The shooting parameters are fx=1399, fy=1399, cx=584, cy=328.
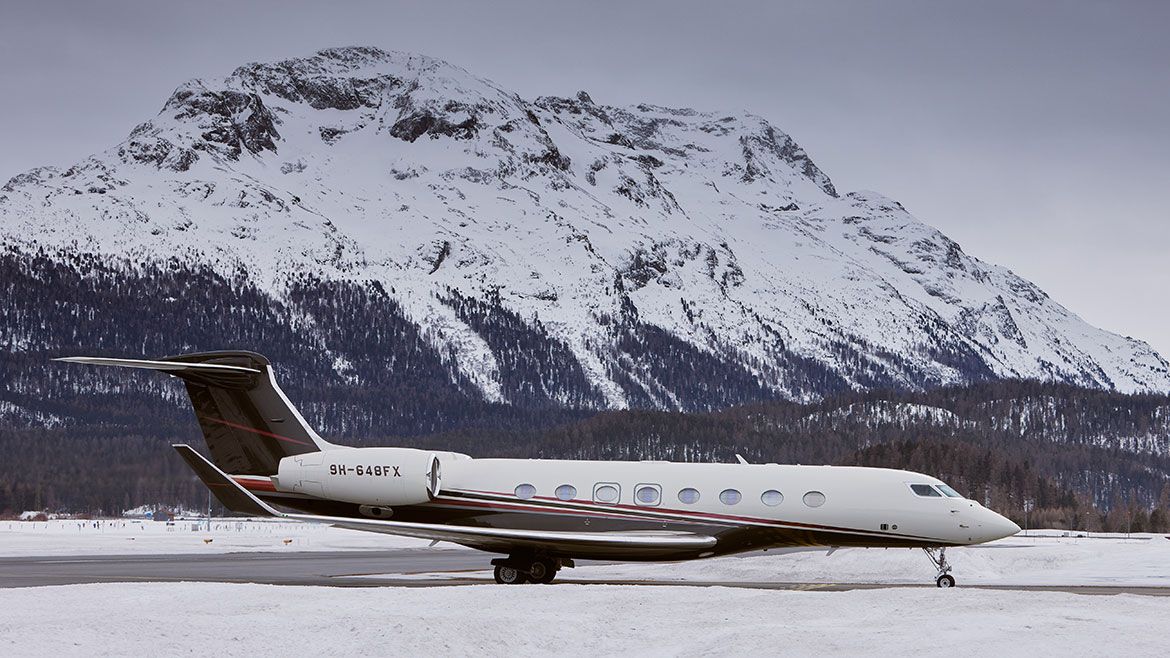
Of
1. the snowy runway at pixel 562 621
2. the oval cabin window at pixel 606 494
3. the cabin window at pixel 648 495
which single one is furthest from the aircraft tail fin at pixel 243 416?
the snowy runway at pixel 562 621

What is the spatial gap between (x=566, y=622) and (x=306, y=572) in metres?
20.8

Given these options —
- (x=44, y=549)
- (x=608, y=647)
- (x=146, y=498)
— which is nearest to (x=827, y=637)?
(x=608, y=647)

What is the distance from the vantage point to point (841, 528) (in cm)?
3406

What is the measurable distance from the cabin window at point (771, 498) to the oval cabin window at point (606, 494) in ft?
11.6

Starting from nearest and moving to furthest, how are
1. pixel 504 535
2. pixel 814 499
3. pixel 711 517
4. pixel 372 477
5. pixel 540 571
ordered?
pixel 504 535, pixel 711 517, pixel 814 499, pixel 540 571, pixel 372 477

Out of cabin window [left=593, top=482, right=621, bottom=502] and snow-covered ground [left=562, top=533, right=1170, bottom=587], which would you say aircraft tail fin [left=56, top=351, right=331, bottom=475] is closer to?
cabin window [left=593, top=482, right=621, bottom=502]

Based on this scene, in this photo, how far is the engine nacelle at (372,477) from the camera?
3456cm

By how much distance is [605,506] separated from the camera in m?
34.0

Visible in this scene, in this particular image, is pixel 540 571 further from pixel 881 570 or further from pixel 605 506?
pixel 881 570

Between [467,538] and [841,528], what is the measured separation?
9081 millimetres

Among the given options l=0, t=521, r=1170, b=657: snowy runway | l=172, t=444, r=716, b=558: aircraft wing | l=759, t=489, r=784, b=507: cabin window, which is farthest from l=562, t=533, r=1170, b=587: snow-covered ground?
l=0, t=521, r=1170, b=657: snowy runway

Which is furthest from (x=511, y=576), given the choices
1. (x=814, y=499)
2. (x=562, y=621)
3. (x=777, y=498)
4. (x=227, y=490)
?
(x=562, y=621)

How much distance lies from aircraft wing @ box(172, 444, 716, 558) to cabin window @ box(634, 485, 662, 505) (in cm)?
75

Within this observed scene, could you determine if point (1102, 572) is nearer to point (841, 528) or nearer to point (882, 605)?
point (841, 528)
